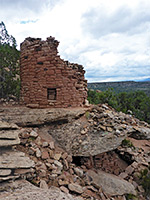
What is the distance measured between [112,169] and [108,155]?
0.63 m

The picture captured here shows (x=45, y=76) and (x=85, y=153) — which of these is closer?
(x=85, y=153)

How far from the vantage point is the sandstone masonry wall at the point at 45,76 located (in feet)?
19.1

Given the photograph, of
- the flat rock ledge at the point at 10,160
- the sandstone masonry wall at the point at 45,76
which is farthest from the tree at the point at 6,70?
the flat rock ledge at the point at 10,160

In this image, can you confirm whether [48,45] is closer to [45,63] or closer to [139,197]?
[45,63]

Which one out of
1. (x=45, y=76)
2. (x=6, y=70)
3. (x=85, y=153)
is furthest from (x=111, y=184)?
(x=6, y=70)

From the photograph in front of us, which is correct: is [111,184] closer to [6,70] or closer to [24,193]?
[24,193]

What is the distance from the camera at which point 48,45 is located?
584cm

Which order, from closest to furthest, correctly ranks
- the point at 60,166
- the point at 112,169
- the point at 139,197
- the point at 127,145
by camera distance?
the point at 60,166 → the point at 139,197 → the point at 112,169 → the point at 127,145

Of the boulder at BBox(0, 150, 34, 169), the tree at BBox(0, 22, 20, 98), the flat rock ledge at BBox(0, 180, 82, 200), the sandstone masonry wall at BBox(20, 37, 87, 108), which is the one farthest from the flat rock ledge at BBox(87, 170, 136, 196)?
the tree at BBox(0, 22, 20, 98)

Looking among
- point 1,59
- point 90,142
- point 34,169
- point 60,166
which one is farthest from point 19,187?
point 1,59

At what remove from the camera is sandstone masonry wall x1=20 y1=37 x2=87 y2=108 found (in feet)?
19.1

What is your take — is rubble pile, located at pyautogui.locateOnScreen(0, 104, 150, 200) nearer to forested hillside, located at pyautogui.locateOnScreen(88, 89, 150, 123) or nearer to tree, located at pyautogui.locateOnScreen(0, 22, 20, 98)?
tree, located at pyautogui.locateOnScreen(0, 22, 20, 98)

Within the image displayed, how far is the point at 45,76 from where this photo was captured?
5809mm

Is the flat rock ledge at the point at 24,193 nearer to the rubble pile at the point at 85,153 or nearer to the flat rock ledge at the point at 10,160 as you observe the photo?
the flat rock ledge at the point at 10,160
